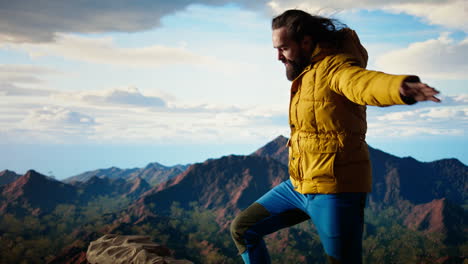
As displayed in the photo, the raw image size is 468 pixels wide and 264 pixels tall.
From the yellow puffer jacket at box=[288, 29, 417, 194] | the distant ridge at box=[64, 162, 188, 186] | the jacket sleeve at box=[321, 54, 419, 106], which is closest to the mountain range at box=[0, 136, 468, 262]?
the distant ridge at box=[64, 162, 188, 186]

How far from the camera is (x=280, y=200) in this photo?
3.17m

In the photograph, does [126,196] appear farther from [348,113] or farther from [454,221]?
Result: [348,113]

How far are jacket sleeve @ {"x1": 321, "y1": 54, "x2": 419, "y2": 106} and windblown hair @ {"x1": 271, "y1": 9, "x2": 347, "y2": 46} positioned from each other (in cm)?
35

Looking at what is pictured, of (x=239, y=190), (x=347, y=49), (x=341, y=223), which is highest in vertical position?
(x=347, y=49)

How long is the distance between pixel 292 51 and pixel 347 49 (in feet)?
1.35

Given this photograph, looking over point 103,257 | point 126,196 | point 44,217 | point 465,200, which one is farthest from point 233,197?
point 103,257

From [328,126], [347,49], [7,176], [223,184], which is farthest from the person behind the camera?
[7,176]

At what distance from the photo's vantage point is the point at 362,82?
2.21 metres

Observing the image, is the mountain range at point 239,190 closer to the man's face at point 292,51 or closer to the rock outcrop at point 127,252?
the rock outcrop at point 127,252

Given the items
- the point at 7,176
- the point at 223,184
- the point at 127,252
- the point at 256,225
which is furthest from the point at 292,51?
the point at 7,176

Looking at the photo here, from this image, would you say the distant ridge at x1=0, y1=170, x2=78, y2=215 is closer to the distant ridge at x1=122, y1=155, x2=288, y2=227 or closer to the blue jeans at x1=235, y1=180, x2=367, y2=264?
the distant ridge at x1=122, y1=155, x2=288, y2=227

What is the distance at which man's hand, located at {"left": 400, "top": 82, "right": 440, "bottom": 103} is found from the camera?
6.10 ft

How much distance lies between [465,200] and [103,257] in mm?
81876

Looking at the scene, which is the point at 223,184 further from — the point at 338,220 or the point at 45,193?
the point at 338,220
